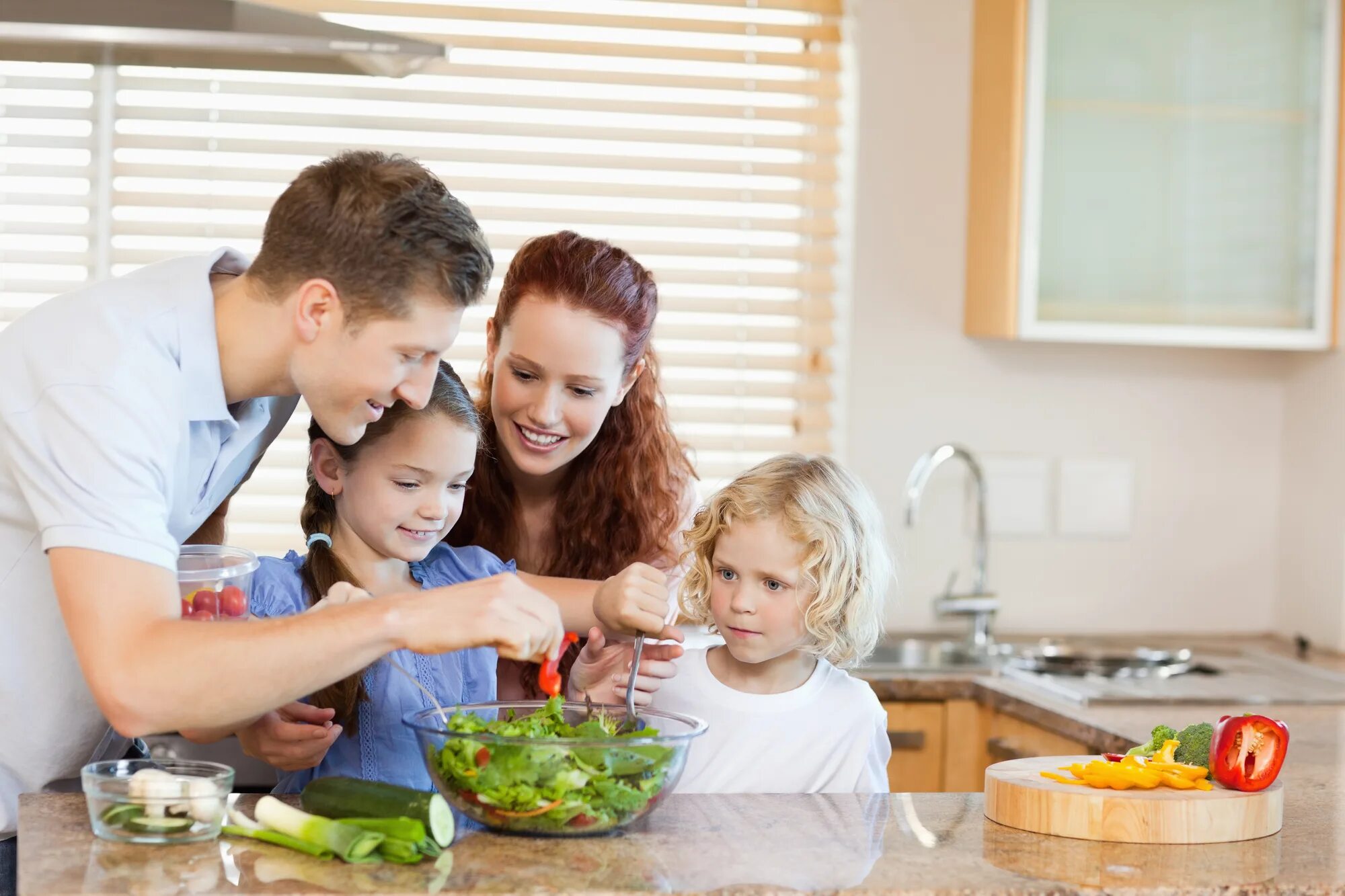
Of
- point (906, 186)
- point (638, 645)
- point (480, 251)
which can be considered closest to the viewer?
point (480, 251)

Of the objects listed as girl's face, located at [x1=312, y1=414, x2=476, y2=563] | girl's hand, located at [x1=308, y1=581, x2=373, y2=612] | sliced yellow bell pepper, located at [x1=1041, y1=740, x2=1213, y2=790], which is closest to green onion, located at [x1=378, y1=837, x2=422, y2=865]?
girl's hand, located at [x1=308, y1=581, x2=373, y2=612]

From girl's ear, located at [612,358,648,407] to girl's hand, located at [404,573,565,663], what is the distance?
0.67 meters

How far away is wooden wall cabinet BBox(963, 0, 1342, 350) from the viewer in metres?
2.96

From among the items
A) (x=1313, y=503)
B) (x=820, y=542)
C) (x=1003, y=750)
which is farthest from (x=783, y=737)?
(x=1313, y=503)

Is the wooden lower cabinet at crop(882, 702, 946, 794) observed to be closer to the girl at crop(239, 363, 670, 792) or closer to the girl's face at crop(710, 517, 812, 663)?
the girl's face at crop(710, 517, 812, 663)

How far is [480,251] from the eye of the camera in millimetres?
1479

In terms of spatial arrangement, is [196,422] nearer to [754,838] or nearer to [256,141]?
[754,838]

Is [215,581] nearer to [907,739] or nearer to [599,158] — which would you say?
[907,739]

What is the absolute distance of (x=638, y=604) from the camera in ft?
5.34

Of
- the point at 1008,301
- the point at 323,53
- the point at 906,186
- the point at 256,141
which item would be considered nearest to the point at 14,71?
the point at 256,141

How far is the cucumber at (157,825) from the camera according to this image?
1.31m

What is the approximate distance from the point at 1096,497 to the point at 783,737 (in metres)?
1.68

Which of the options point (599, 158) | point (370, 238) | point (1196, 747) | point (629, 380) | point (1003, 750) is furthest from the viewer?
point (599, 158)

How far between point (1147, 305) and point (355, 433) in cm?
197
